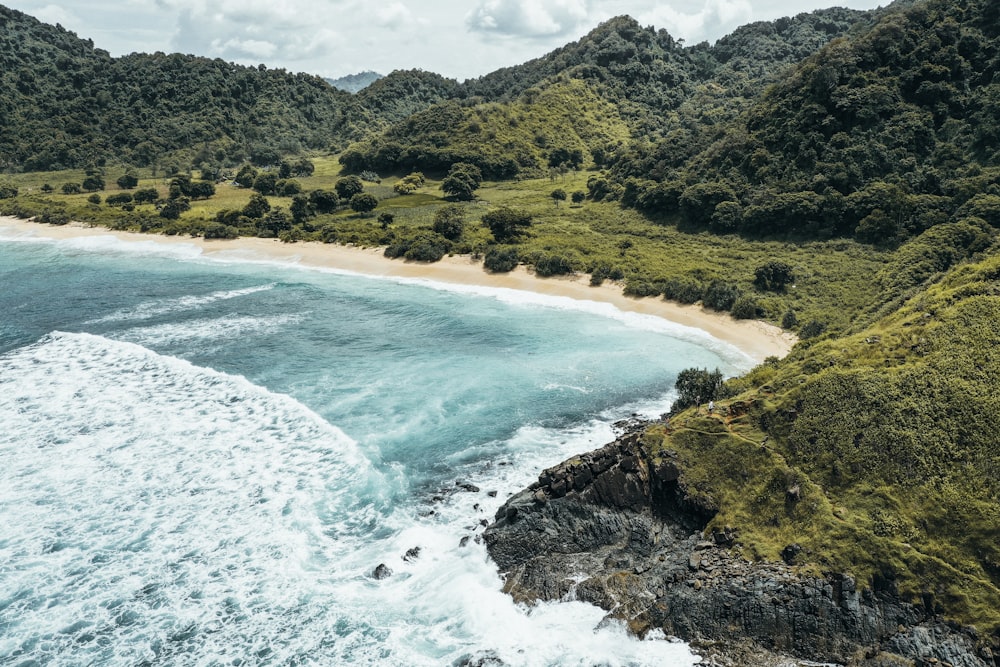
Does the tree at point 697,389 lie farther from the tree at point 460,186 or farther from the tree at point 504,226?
the tree at point 460,186

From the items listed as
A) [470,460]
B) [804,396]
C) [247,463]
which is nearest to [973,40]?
[804,396]

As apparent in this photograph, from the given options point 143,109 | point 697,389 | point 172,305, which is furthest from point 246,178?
point 697,389

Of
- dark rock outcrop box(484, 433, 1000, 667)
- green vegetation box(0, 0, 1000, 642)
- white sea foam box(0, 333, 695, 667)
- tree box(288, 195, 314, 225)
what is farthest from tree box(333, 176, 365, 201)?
dark rock outcrop box(484, 433, 1000, 667)

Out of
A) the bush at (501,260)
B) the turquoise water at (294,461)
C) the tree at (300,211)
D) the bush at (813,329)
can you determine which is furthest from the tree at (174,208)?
the bush at (813,329)

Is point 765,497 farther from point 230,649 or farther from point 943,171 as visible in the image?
point 943,171

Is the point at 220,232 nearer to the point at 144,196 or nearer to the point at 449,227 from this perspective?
the point at 144,196
